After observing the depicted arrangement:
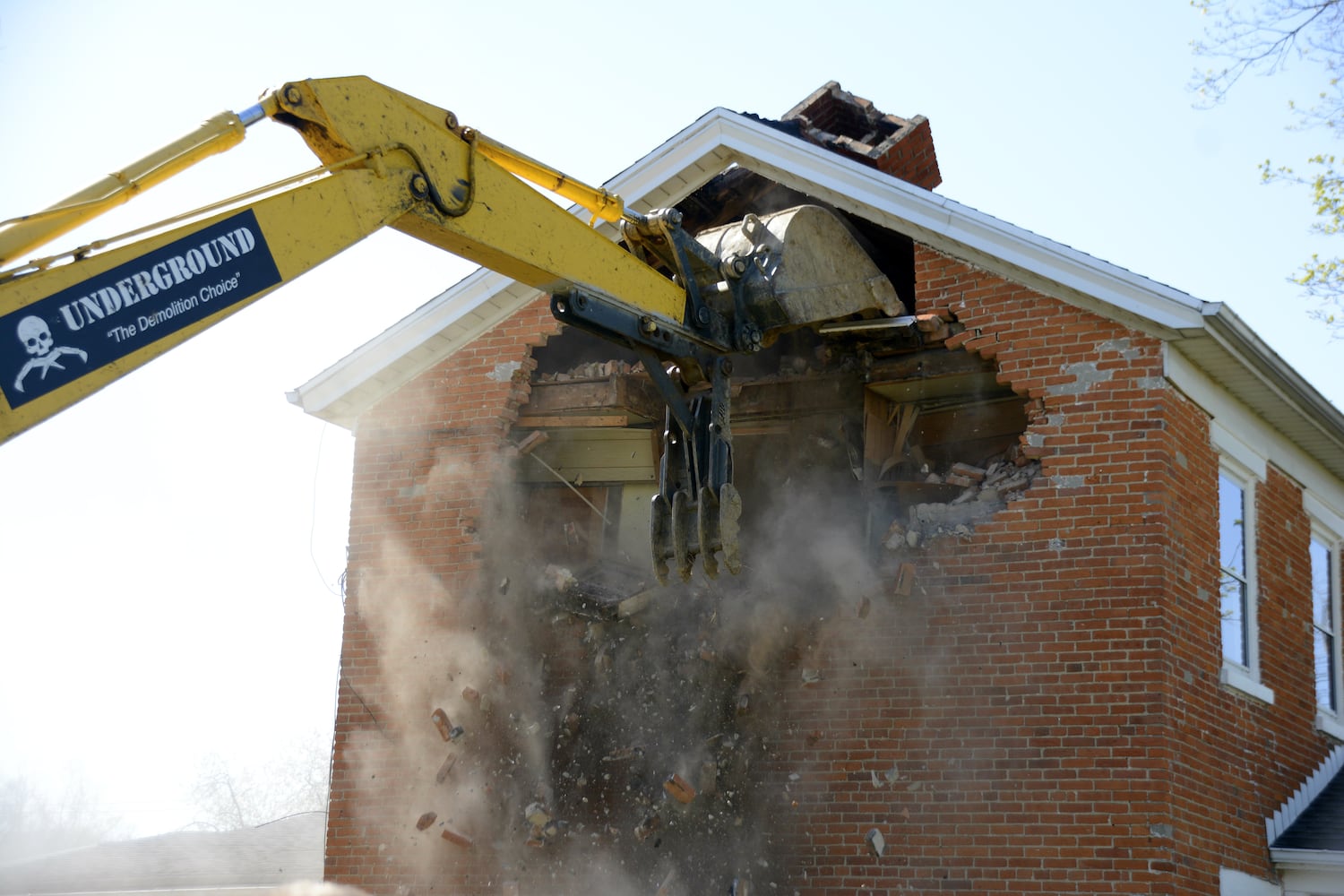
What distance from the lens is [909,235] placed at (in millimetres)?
10727

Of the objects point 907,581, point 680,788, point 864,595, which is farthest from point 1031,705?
point 680,788

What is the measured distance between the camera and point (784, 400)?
38.7ft

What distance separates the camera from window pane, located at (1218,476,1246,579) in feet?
35.5

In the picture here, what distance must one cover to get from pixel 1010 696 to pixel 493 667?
4317 millimetres

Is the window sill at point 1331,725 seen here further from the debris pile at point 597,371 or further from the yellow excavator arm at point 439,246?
the debris pile at point 597,371

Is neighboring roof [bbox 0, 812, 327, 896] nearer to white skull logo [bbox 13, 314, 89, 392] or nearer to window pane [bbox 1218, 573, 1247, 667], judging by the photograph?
window pane [bbox 1218, 573, 1247, 667]

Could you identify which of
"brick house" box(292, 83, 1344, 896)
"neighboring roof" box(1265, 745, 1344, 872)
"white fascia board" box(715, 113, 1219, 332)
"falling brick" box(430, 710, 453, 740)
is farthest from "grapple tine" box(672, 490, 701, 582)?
"neighboring roof" box(1265, 745, 1344, 872)

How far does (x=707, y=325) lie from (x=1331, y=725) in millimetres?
7855

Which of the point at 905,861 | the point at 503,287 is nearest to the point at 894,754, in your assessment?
the point at 905,861

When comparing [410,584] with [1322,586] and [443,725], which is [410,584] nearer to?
[443,725]

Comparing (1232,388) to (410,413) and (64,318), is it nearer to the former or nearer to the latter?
(410,413)

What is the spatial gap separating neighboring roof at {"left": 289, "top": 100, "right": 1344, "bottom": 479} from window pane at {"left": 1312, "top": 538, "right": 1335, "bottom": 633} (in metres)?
0.87

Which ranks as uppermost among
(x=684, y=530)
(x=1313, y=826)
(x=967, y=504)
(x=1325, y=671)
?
(x=967, y=504)

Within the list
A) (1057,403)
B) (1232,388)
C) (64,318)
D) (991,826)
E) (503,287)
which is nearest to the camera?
(64,318)
